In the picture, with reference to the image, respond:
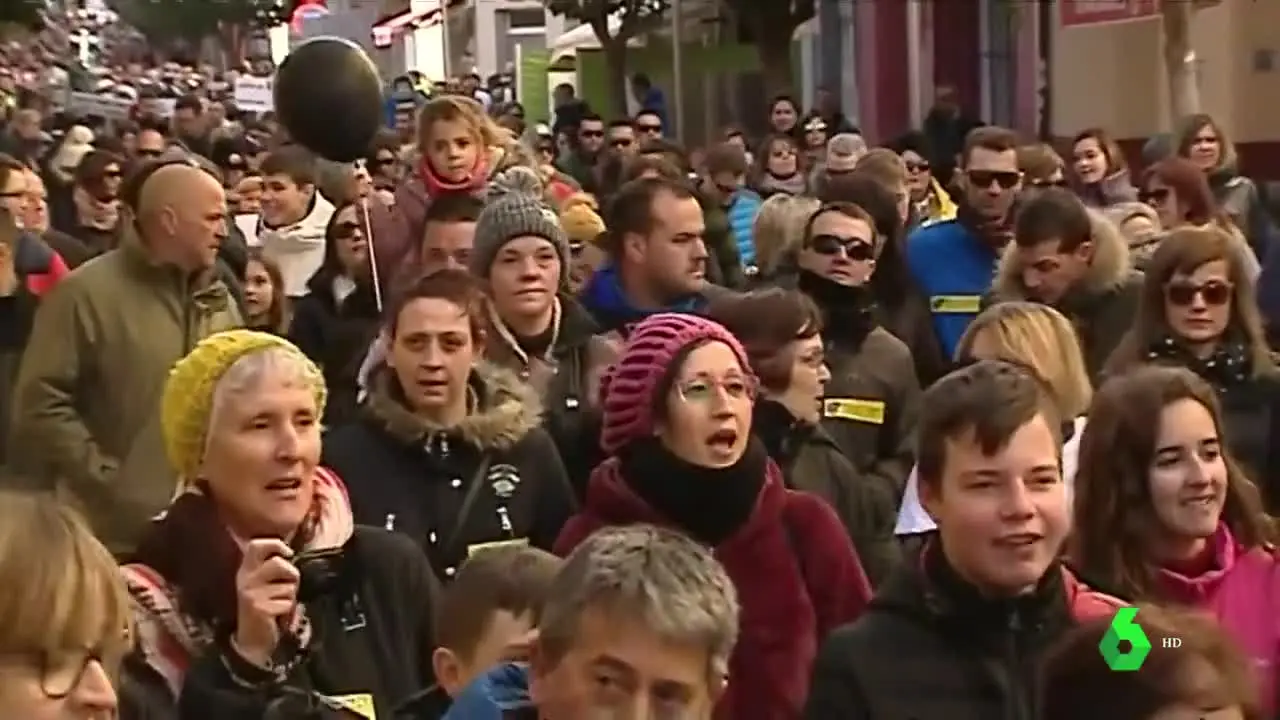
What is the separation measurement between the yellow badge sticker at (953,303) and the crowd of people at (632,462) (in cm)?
1

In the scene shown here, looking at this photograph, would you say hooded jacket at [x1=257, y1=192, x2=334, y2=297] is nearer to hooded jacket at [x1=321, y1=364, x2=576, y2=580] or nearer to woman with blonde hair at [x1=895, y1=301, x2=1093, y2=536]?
woman with blonde hair at [x1=895, y1=301, x2=1093, y2=536]

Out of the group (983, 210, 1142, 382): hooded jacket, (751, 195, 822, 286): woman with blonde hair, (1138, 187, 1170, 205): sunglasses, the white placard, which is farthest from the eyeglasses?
the white placard

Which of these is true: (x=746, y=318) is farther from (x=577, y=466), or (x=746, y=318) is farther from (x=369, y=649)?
(x=369, y=649)

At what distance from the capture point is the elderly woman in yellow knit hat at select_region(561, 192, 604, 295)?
7.92 m

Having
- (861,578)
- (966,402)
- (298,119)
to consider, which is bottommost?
(861,578)

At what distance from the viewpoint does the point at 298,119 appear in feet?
29.6

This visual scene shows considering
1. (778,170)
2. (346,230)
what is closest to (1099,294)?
(346,230)

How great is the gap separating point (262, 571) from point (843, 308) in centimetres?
341

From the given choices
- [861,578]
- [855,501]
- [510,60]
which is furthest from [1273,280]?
[510,60]

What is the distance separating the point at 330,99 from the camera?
8844 millimetres

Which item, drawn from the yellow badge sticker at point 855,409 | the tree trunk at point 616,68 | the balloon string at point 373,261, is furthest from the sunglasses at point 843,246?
the tree trunk at point 616,68

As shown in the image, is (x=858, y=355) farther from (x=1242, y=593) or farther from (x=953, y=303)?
(x=1242, y=593)

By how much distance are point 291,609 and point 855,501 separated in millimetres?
2210

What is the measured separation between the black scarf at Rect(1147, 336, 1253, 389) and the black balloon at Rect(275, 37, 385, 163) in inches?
147
